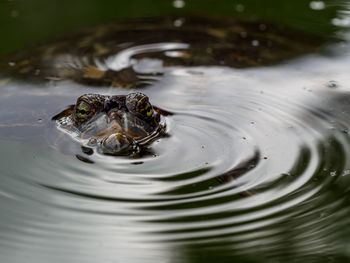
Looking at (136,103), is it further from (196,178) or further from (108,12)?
(108,12)

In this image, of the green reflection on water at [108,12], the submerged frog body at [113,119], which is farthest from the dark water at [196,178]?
the green reflection on water at [108,12]

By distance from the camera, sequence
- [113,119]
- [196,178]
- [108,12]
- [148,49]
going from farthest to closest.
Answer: [108,12], [148,49], [113,119], [196,178]

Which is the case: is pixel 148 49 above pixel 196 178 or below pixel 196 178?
above

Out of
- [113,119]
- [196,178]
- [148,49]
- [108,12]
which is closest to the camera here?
[196,178]

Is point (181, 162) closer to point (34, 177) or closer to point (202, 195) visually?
point (202, 195)

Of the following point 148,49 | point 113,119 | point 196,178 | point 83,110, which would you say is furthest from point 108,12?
point 196,178

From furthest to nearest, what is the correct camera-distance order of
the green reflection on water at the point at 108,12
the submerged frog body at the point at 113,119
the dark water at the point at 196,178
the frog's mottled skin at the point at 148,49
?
the green reflection on water at the point at 108,12, the frog's mottled skin at the point at 148,49, the submerged frog body at the point at 113,119, the dark water at the point at 196,178

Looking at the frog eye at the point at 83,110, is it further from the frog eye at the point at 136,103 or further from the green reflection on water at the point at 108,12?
the green reflection on water at the point at 108,12
